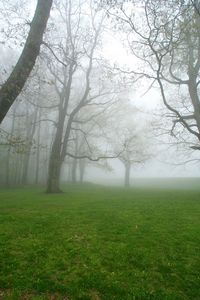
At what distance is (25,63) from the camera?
299 inches

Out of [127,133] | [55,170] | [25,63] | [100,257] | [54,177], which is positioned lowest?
[100,257]

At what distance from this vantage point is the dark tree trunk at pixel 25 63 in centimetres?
732

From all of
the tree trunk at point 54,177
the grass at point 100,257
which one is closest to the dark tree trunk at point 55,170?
the tree trunk at point 54,177

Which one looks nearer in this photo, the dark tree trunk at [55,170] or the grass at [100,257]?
the grass at [100,257]

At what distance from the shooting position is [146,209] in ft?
51.2

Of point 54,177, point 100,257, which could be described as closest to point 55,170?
point 54,177

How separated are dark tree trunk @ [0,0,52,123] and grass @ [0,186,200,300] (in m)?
3.91

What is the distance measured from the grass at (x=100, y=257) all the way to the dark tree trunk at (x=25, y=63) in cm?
391

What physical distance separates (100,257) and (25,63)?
5.57 metres

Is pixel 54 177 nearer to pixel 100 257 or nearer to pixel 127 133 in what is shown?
pixel 100 257

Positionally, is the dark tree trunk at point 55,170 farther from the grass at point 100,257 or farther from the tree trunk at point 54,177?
the grass at point 100,257

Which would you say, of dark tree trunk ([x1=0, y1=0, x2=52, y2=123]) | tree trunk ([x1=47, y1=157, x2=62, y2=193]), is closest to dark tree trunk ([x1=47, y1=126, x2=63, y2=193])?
tree trunk ([x1=47, y1=157, x2=62, y2=193])

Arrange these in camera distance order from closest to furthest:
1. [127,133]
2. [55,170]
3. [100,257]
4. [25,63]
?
[25,63] < [100,257] < [55,170] < [127,133]

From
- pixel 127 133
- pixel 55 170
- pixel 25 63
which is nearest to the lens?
pixel 25 63
